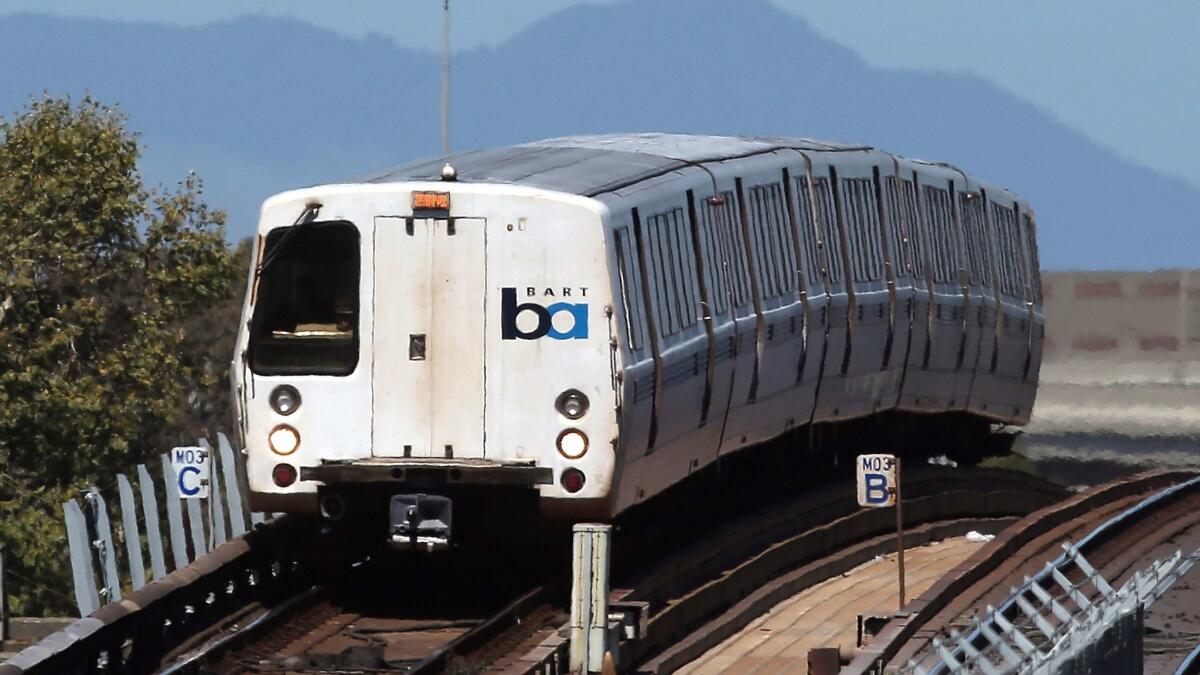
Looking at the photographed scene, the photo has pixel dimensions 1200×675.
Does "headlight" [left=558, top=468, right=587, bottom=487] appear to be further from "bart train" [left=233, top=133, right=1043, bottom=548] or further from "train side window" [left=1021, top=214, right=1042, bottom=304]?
"train side window" [left=1021, top=214, right=1042, bottom=304]

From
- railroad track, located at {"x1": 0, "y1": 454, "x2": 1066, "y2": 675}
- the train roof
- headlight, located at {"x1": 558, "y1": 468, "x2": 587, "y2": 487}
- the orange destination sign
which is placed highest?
the train roof

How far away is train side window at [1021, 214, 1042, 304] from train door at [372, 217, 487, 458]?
1522 cm

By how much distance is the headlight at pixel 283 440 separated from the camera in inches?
705

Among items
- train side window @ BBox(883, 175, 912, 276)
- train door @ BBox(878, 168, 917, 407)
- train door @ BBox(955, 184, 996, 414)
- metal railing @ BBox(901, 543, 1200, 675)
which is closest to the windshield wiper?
metal railing @ BBox(901, 543, 1200, 675)

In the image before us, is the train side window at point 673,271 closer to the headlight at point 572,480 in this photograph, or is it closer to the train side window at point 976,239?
the headlight at point 572,480

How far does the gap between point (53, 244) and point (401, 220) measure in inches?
937

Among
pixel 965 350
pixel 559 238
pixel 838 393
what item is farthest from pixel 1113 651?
pixel 965 350

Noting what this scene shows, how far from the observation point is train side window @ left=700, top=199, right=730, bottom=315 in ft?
66.3

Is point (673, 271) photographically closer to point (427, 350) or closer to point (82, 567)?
point (427, 350)

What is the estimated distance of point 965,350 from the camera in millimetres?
28453

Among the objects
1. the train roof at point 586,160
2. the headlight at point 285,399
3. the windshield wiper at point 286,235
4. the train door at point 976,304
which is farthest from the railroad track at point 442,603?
the train door at point 976,304

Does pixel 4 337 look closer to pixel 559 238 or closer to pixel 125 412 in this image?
pixel 125 412

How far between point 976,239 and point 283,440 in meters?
13.0

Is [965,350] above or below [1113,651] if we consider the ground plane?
above
